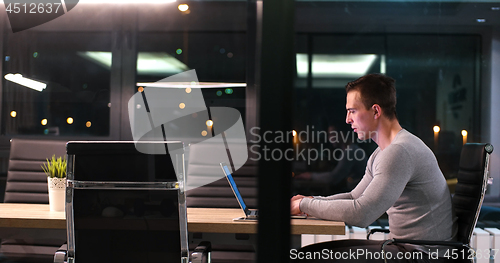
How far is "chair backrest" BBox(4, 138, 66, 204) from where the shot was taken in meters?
2.62

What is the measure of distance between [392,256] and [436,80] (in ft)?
6.45

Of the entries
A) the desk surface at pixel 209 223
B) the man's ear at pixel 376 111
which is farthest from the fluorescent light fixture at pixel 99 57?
the man's ear at pixel 376 111

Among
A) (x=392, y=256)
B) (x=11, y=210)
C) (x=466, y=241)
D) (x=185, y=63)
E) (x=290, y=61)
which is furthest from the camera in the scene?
(x=185, y=63)

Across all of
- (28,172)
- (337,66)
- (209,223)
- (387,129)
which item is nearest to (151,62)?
(28,172)

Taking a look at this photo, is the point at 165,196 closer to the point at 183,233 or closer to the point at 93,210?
the point at 183,233

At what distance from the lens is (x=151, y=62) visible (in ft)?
11.7

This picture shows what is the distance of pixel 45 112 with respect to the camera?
11.8 ft

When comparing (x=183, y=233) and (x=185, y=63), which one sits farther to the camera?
(x=185, y=63)

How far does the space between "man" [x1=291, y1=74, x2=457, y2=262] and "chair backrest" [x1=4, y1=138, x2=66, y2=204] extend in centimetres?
160

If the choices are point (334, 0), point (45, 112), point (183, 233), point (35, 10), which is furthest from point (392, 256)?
point (35, 10)

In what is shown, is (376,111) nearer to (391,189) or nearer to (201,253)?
(391,189)

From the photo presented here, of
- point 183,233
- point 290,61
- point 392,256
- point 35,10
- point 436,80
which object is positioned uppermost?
Result: point 35,10

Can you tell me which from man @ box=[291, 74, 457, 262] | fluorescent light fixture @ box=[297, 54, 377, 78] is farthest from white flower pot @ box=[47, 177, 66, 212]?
fluorescent light fixture @ box=[297, 54, 377, 78]

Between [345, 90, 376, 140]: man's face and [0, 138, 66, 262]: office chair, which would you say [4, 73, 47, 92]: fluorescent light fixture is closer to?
[0, 138, 66, 262]: office chair
